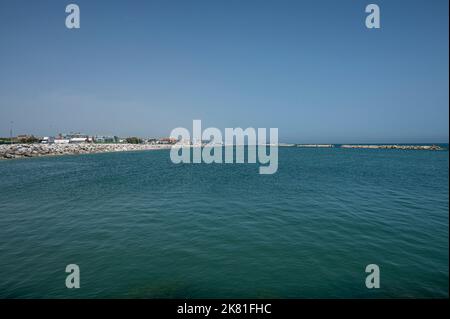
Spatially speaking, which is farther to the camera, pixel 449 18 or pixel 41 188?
pixel 41 188

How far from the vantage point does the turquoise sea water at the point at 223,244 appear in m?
9.01

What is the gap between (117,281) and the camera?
366 inches

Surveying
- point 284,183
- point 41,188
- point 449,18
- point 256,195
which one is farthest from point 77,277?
point 284,183

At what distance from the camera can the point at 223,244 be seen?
12.7 m

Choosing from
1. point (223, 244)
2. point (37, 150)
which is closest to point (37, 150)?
point (37, 150)

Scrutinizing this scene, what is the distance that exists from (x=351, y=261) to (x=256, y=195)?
519 inches

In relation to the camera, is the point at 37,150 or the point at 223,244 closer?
the point at 223,244

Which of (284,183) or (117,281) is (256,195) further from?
(117,281)

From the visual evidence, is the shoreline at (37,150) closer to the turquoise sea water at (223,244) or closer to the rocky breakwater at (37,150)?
the rocky breakwater at (37,150)

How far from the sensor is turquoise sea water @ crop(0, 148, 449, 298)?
901 centimetres

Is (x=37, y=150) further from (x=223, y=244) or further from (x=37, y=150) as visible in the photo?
(x=223, y=244)

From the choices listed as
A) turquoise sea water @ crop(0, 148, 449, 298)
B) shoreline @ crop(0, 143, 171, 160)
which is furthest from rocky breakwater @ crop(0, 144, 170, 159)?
turquoise sea water @ crop(0, 148, 449, 298)
